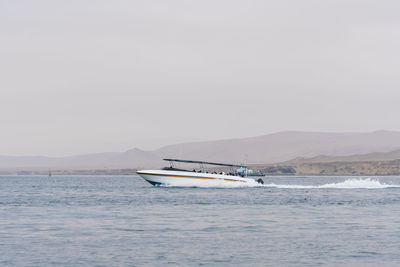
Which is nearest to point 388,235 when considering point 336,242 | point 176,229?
point 336,242

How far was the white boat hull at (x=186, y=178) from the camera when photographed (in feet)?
336

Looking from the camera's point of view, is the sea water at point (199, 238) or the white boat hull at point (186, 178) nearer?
the sea water at point (199, 238)

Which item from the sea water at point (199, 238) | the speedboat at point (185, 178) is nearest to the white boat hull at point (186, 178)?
the speedboat at point (185, 178)

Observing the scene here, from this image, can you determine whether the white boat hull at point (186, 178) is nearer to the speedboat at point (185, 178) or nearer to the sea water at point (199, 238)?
the speedboat at point (185, 178)

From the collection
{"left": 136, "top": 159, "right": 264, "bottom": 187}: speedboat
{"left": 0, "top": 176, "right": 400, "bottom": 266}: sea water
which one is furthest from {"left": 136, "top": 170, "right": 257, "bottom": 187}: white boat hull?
{"left": 0, "top": 176, "right": 400, "bottom": 266}: sea water

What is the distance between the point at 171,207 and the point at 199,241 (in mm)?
→ 27039

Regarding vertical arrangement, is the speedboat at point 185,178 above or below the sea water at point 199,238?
above

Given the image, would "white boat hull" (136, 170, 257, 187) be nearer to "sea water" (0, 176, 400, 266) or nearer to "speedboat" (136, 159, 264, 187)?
"speedboat" (136, 159, 264, 187)

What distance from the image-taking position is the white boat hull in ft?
336

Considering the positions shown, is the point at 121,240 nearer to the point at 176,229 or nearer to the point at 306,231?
the point at 176,229

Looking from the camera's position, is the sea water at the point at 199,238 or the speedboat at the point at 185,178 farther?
the speedboat at the point at 185,178

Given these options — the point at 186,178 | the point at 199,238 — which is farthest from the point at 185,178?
the point at 199,238

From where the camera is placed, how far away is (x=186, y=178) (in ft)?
337

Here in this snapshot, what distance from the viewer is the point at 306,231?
3888 centimetres
